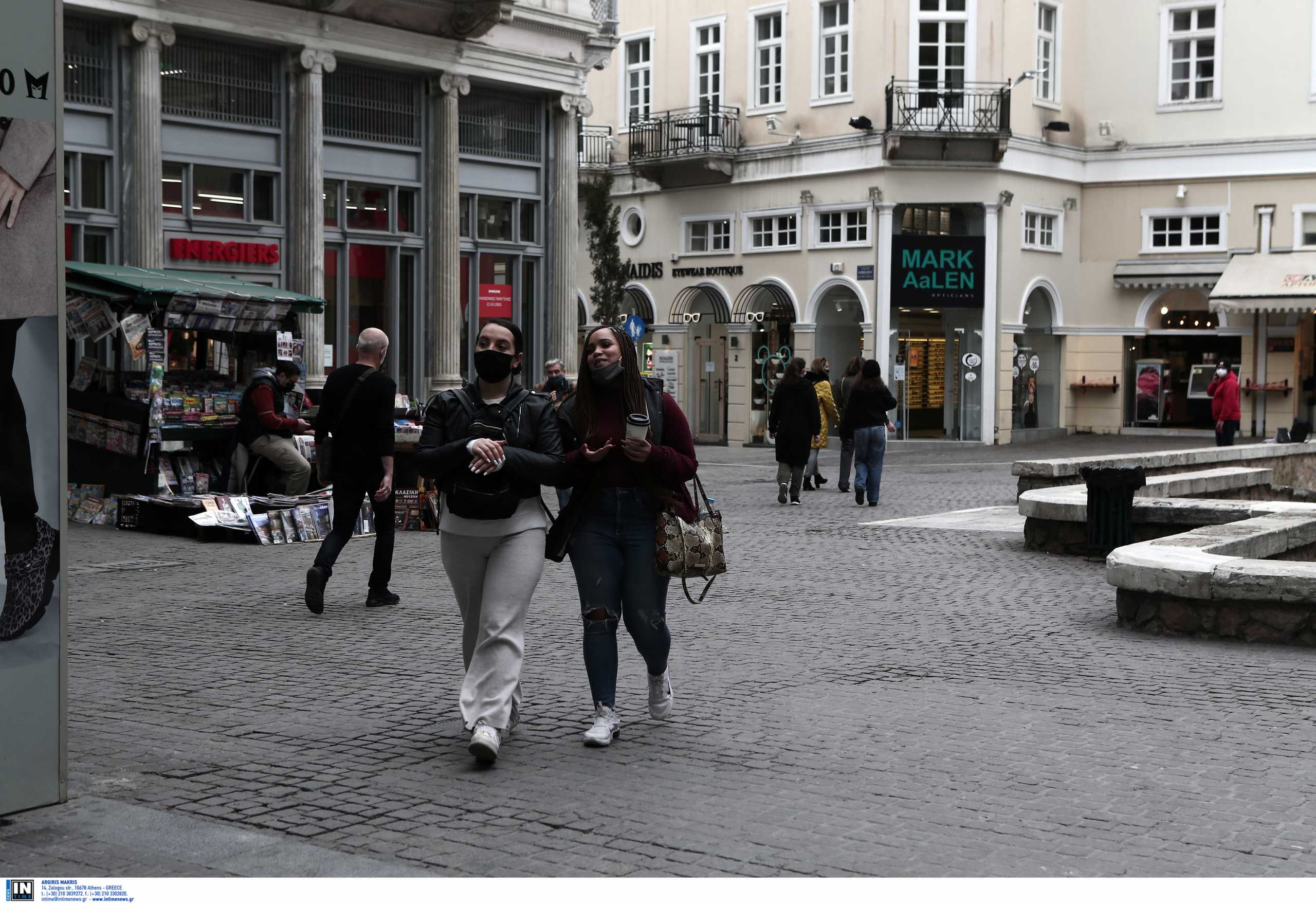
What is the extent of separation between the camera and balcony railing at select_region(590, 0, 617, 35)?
89.6ft

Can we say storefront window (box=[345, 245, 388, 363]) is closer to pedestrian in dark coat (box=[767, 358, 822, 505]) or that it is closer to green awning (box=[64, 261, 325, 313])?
green awning (box=[64, 261, 325, 313])

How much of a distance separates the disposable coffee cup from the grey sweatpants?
56 cm

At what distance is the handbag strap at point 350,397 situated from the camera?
1077 centimetres

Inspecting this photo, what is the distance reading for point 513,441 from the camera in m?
6.74

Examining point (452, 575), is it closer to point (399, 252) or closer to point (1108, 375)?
point (399, 252)

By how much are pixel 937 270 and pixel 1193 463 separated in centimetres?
1739

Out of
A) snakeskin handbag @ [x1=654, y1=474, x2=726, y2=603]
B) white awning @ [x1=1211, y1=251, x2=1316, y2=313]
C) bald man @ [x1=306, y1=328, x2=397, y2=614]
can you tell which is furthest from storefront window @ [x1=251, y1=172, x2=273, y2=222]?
white awning @ [x1=1211, y1=251, x2=1316, y2=313]

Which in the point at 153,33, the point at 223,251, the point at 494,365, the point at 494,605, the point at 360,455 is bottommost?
the point at 494,605

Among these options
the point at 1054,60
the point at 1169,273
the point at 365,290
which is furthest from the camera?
the point at 1054,60

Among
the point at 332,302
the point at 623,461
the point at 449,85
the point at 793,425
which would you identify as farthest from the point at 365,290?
the point at 623,461

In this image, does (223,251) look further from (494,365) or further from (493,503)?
(493,503)

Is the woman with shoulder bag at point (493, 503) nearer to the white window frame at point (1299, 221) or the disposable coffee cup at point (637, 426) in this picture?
the disposable coffee cup at point (637, 426)

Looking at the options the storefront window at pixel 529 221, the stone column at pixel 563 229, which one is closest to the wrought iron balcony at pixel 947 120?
the stone column at pixel 563 229

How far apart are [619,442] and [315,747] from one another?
1779mm
